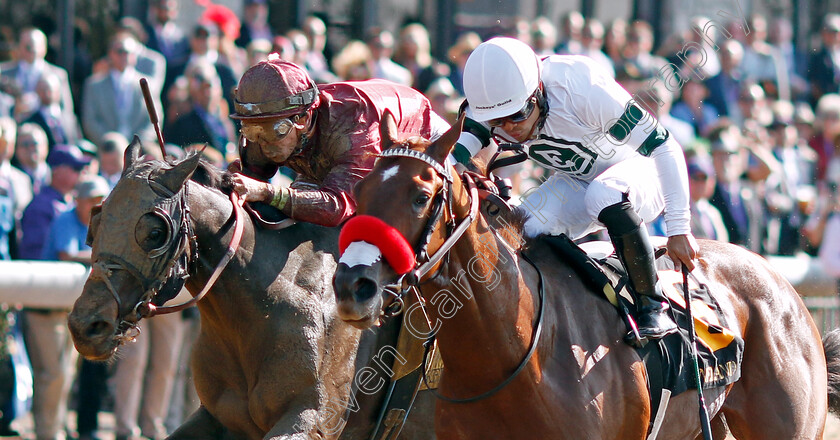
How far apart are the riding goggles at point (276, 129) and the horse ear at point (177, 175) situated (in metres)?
0.52

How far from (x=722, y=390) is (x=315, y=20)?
6.55 meters

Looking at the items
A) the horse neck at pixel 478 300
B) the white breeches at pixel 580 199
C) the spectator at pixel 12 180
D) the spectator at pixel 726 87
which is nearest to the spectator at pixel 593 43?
the spectator at pixel 726 87

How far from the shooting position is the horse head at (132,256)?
13.0 feet

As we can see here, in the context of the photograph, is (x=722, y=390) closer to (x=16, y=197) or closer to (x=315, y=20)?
(x=16, y=197)

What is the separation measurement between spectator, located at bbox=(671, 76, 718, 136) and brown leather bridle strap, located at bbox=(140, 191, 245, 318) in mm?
6699

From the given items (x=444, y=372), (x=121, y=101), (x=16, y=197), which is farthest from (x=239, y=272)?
(x=121, y=101)

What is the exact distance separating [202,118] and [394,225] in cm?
535

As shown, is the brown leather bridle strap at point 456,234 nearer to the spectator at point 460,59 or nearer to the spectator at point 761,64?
the spectator at point 460,59

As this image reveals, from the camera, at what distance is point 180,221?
4.13 m

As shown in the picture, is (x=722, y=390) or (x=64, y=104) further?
(x=64, y=104)

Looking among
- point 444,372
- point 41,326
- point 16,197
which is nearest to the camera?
point 444,372

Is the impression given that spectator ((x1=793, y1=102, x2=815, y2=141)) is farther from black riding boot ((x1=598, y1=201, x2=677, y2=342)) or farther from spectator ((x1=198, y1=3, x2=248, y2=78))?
black riding boot ((x1=598, y1=201, x2=677, y2=342))

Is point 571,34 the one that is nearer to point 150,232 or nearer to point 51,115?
point 51,115

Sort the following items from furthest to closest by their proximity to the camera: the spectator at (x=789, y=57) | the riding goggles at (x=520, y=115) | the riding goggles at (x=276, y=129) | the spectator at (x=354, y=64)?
the spectator at (x=789, y=57) < the spectator at (x=354, y=64) < the riding goggles at (x=276, y=129) < the riding goggles at (x=520, y=115)
